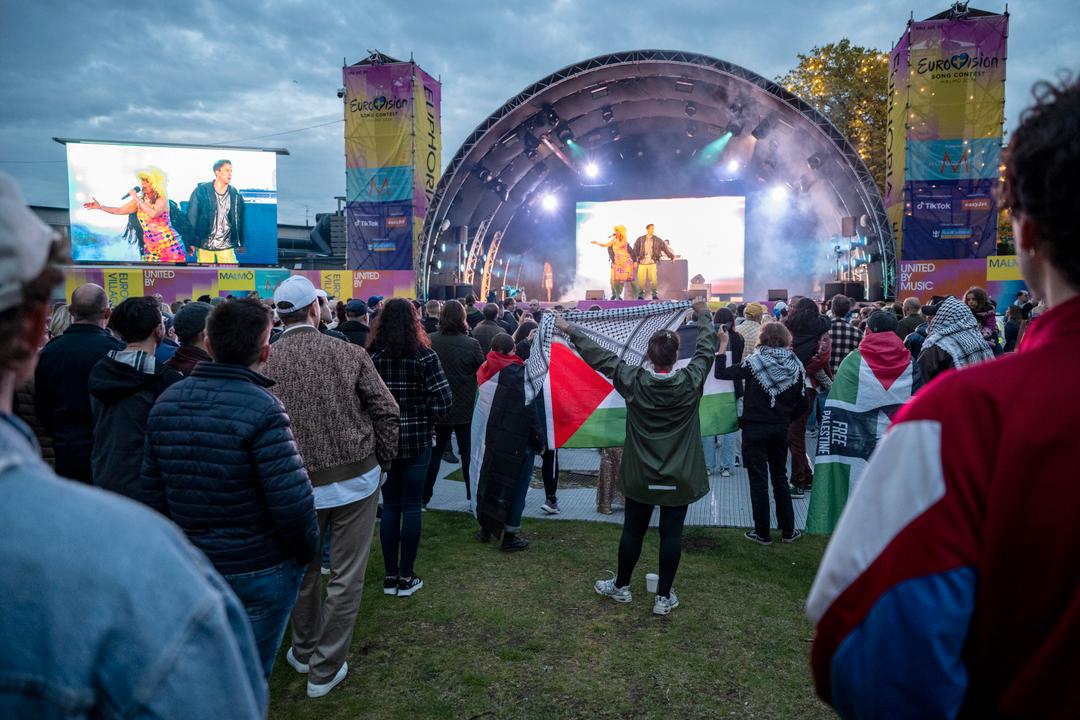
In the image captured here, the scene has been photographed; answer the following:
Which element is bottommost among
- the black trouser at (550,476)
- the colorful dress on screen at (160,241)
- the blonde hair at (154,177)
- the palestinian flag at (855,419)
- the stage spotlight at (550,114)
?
the black trouser at (550,476)

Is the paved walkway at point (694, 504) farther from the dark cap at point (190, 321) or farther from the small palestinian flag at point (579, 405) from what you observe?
the dark cap at point (190, 321)

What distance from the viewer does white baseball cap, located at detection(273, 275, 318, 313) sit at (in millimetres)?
Result: 3285

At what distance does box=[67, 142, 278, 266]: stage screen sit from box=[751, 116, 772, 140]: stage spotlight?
1708cm

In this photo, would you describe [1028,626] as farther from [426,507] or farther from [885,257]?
[885,257]

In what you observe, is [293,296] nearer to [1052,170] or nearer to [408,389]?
[408,389]

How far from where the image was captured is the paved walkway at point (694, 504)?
6051 millimetres

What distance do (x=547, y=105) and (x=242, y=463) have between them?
56.9ft

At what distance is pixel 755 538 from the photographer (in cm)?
549

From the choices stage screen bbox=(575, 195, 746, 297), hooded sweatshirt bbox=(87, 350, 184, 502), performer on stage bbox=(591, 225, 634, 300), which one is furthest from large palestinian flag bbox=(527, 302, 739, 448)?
stage screen bbox=(575, 195, 746, 297)

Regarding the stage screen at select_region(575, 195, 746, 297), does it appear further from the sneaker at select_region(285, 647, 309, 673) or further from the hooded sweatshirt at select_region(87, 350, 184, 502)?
the hooded sweatshirt at select_region(87, 350, 184, 502)

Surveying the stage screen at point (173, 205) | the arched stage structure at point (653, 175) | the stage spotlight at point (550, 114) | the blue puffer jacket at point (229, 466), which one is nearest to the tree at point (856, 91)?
the arched stage structure at point (653, 175)

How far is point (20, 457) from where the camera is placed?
0.73 m

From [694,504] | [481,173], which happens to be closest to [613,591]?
[694,504]

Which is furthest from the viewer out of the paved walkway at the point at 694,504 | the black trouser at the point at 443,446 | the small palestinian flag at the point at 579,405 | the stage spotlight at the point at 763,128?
the stage spotlight at the point at 763,128
